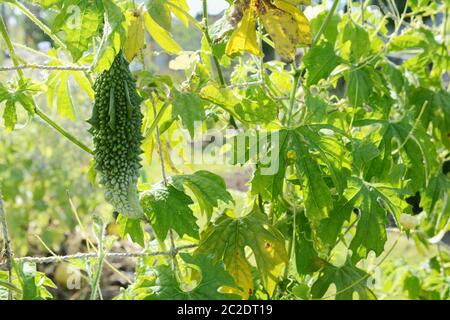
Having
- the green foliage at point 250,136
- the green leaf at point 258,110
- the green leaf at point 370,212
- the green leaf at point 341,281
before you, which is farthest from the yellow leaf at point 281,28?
the green leaf at point 341,281

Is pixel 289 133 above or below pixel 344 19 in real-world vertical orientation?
below

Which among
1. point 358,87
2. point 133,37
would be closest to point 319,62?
point 358,87

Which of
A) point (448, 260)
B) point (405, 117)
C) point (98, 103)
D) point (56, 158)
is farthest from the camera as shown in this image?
point (56, 158)

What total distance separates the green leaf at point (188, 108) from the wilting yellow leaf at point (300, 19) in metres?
0.27

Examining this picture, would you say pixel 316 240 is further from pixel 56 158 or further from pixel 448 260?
pixel 56 158

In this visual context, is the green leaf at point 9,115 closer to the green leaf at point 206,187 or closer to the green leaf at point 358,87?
the green leaf at point 206,187

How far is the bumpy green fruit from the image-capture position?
3.92ft

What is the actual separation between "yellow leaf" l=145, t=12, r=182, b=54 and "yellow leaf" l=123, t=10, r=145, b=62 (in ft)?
0.30

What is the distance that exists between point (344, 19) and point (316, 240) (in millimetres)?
645

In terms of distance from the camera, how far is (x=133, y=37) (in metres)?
1.28

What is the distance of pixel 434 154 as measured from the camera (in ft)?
6.20

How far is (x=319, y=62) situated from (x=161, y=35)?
427 millimetres

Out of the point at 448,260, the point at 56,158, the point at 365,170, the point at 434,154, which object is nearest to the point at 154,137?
the point at 365,170

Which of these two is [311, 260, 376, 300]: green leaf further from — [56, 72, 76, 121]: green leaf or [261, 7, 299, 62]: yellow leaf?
[56, 72, 76, 121]: green leaf
